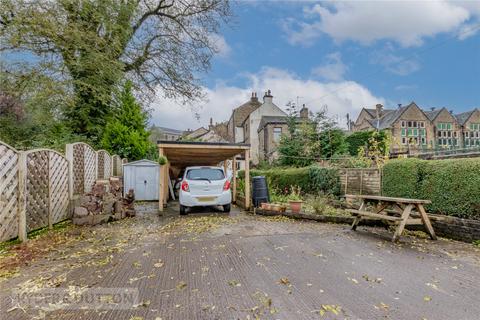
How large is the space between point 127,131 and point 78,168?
660 cm

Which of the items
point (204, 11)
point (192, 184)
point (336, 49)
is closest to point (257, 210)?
point (192, 184)

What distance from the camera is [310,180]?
1116 cm

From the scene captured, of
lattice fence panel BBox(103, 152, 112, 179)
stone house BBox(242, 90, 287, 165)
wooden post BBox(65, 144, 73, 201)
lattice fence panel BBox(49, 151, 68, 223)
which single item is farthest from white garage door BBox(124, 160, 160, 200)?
stone house BBox(242, 90, 287, 165)

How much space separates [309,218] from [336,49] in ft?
37.7

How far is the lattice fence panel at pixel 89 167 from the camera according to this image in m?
8.19

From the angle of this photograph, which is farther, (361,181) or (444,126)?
(444,126)

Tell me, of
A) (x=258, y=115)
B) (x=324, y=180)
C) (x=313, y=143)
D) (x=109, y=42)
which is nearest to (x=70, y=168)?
(x=109, y=42)

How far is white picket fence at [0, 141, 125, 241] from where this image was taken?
4.34m

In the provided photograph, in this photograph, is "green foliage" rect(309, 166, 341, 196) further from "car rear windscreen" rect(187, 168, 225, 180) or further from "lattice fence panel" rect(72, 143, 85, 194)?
"lattice fence panel" rect(72, 143, 85, 194)

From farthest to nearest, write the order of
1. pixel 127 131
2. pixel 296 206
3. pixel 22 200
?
pixel 127 131 < pixel 296 206 < pixel 22 200

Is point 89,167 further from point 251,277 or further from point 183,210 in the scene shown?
point 251,277

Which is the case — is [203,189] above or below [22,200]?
below

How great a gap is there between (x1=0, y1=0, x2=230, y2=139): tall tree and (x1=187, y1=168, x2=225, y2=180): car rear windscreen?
474 centimetres

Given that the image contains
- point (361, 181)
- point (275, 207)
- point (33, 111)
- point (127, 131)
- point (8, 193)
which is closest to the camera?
point (8, 193)
